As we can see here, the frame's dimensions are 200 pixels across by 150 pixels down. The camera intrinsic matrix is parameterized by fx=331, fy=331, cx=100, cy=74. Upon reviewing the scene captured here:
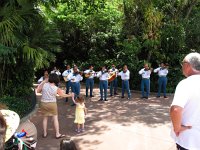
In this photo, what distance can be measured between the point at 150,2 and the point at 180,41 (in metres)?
2.45

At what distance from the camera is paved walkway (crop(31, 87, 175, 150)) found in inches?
303

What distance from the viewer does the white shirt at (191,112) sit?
3354 mm

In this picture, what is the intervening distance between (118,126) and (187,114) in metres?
6.02

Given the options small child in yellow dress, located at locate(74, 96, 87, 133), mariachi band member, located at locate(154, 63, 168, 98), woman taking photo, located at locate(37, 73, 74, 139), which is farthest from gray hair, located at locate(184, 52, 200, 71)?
mariachi band member, located at locate(154, 63, 168, 98)

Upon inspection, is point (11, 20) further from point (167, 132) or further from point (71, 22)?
point (71, 22)

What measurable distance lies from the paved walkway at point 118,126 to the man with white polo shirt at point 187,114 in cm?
414

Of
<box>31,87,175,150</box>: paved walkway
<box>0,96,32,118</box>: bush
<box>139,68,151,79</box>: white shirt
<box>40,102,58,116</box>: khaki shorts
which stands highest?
<box>139,68,151,79</box>: white shirt

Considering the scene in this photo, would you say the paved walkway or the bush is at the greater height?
the bush

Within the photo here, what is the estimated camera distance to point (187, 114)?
3.42 meters

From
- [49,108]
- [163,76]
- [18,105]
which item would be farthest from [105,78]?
[49,108]

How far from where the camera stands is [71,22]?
21375mm

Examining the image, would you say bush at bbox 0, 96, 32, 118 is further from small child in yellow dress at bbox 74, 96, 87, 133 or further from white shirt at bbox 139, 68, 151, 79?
white shirt at bbox 139, 68, 151, 79

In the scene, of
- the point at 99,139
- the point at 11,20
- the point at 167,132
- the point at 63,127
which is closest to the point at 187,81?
the point at 99,139

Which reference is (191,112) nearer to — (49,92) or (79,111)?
(49,92)
